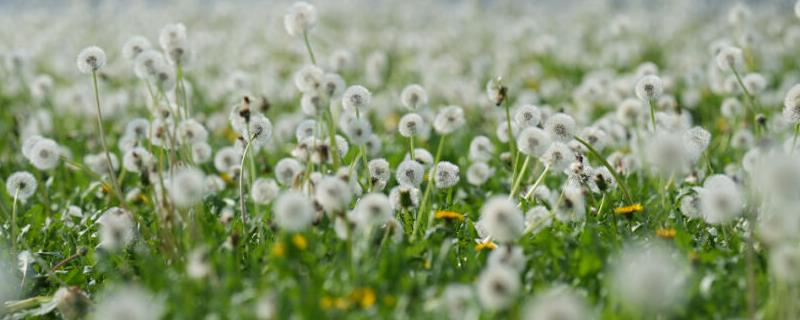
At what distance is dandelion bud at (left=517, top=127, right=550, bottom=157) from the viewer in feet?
7.43

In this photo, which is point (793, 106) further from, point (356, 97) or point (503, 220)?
point (356, 97)

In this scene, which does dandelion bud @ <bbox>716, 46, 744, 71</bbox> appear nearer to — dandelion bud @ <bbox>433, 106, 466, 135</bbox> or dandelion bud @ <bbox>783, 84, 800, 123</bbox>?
dandelion bud @ <bbox>783, 84, 800, 123</bbox>

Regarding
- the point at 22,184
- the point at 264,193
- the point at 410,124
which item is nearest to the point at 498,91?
the point at 410,124

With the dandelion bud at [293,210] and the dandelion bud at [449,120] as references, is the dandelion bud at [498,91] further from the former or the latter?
the dandelion bud at [293,210]

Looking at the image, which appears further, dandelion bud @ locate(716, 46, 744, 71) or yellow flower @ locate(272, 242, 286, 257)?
dandelion bud @ locate(716, 46, 744, 71)

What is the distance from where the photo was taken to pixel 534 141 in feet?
7.45

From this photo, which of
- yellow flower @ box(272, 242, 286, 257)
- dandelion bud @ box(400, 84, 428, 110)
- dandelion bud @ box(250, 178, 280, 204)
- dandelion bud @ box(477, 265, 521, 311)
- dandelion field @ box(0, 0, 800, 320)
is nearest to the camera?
dandelion bud @ box(477, 265, 521, 311)

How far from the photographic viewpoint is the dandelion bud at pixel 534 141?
227 centimetres

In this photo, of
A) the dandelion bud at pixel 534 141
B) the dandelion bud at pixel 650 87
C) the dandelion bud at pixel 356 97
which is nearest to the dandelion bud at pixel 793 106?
the dandelion bud at pixel 650 87

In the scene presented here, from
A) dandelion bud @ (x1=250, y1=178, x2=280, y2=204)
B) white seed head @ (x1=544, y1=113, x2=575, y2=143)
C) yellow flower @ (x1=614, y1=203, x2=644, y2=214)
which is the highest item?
white seed head @ (x1=544, y1=113, x2=575, y2=143)

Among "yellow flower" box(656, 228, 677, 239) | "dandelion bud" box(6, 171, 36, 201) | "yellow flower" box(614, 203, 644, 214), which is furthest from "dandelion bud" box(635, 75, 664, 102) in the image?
"dandelion bud" box(6, 171, 36, 201)

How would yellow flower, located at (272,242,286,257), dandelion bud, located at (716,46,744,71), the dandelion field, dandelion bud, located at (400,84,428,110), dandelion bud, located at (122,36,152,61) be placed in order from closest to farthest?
the dandelion field, yellow flower, located at (272,242,286,257), dandelion bud, located at (122,36,152,61), dandelion bud, located at (400,84,428,110), dandelion bud, located at (716,46,744,71)

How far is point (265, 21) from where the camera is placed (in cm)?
1006

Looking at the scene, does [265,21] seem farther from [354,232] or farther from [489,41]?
[354,232]
